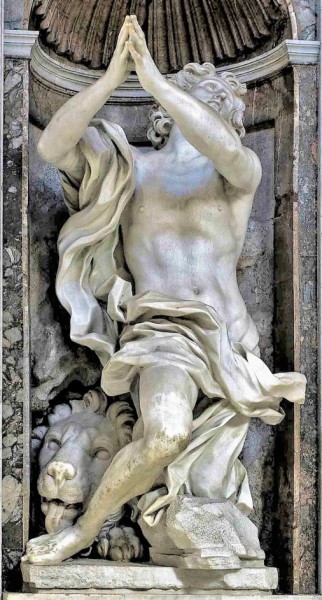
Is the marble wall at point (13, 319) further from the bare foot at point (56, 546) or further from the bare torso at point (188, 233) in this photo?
the bare torso at point (188, 233)

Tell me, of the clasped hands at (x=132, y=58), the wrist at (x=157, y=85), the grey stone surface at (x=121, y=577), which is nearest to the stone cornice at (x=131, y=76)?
the clasped hands at (x=132, y=58)

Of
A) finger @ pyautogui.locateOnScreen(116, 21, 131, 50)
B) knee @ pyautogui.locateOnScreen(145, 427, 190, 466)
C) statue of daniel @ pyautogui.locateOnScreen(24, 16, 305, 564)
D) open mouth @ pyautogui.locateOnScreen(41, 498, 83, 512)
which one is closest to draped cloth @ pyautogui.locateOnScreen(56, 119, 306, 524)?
statue of daniel @ pyautogui.locateOnScreen(24, 16, 305, 564)

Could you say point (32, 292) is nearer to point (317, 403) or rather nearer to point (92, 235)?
point (92, 235)

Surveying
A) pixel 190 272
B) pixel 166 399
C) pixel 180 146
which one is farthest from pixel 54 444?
pixel 180 146

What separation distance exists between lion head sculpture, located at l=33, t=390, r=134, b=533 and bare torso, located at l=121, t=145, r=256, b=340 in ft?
1.91

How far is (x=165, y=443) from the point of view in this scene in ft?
24.3

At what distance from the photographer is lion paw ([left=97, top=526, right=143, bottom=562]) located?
796 cm

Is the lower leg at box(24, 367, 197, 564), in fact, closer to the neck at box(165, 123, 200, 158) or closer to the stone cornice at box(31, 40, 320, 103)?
the neck at box(165, 123, 200, 158)

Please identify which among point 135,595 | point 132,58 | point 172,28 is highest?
point 172,28

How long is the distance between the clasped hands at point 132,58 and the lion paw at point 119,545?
6.36ft

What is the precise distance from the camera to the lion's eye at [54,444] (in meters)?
8.12

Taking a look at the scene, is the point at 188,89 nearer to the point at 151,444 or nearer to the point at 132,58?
the point at 132,58

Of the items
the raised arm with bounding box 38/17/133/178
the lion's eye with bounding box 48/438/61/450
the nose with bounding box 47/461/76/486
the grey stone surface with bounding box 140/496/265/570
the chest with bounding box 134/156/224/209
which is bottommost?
the grey stone surface with bounding box 140/496/265/570

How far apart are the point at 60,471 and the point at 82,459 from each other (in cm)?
14
